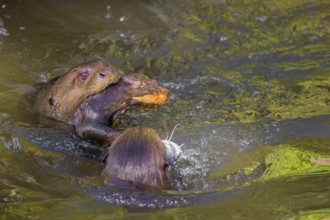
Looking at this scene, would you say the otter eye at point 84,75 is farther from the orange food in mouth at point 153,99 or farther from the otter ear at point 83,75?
the orange food in mouth at point 153,99

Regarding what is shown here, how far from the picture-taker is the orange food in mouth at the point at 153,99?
15.0 feet

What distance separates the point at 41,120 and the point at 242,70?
2243 millimetres

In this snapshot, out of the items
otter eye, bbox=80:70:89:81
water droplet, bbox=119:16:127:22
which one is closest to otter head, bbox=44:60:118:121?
otter eye, bbox=80:70:89:81

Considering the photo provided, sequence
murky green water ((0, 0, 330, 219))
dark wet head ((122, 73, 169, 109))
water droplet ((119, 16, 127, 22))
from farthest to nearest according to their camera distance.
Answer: water droplet ((119, 16, 127, 22)) → dark wet head ((122, 73, 169, 109)) → murky green water ((0, 0, 330, 219))

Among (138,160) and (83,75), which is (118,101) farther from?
(138,160)

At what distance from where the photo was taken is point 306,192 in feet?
12.2

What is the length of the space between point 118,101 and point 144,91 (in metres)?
0.21

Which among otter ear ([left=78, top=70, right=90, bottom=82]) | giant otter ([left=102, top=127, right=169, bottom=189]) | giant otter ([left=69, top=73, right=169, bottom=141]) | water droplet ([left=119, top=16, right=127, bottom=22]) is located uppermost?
water droplet ([left=119, top=16, right=127, bottom=22])

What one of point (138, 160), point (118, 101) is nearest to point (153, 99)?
point (118, 101)

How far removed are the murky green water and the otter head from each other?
0.50ft

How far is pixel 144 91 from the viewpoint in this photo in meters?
4.57

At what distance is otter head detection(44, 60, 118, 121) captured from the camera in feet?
15.4

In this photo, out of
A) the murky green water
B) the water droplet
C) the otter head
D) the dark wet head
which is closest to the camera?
the murky green water

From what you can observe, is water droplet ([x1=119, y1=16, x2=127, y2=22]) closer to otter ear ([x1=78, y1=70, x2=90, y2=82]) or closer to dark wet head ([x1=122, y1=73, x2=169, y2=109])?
otter ear ([x1=78, y1=70, x2=90, y2=82])
